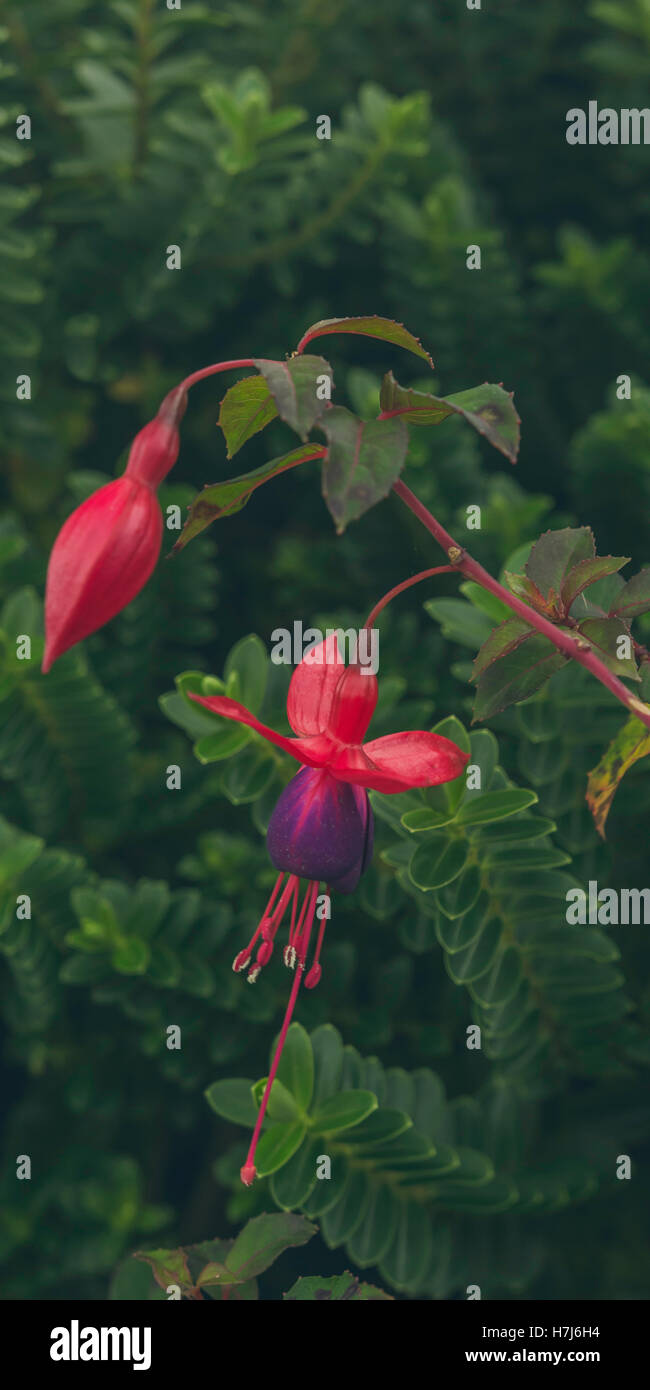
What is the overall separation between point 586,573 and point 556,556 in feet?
0.07

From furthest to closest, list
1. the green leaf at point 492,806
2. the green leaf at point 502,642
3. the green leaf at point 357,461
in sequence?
the green leaf at point 492,806 < the green leaf at point 502,642 < the green leaf at point 357,461

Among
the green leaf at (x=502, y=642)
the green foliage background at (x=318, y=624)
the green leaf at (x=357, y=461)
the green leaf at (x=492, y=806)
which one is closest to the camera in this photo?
the green leaf at (x=357, y=461)

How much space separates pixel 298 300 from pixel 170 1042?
62cm

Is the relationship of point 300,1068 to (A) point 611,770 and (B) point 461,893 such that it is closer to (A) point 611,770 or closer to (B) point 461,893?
(B) point 461,893

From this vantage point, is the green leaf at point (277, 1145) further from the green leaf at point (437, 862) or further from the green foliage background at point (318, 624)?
the green leaf at point (437, 862)

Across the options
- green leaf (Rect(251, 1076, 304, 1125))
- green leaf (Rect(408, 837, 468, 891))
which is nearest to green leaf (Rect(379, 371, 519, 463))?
green leaf (Rect(408, 837, 468, 891))

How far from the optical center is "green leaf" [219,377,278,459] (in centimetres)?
38

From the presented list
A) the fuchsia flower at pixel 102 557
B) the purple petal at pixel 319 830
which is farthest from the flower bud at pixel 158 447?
the purple petal at pixel 319 830

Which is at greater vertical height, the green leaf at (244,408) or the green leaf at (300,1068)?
the green leaf at (244,408)

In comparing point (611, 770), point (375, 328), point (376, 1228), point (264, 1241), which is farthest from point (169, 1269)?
point (375, 328)

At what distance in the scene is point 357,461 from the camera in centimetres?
A: 33

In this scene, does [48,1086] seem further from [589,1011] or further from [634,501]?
[634,501]

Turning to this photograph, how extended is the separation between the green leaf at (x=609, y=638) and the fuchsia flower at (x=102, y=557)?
0.53 ft

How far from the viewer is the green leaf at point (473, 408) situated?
0.35 meters
